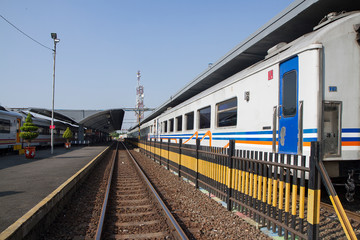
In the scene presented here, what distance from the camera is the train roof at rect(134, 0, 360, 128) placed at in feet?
24.7

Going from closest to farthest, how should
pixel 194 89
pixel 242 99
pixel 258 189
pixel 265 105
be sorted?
pixel 258 189, pixel 265 105, pixel 242 99, pixel 194 89

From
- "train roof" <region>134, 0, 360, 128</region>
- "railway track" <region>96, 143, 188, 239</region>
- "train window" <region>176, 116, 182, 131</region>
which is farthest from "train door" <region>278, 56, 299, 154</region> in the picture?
"train window" <region>176, 116, 182, 131</region>

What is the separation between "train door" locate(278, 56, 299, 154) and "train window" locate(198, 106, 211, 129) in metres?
4.07

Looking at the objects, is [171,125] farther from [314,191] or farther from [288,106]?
[314,191]

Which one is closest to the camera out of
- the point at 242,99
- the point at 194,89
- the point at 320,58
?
the point at 320,58

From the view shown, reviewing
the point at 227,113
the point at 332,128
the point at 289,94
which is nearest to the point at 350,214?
the point at 332,128

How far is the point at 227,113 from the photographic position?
8.29 m

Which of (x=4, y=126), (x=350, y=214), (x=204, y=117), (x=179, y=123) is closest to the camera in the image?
(x=350, y=214)

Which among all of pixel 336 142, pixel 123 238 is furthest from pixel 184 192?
pixel 336 142

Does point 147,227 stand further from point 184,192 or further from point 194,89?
point 194,89

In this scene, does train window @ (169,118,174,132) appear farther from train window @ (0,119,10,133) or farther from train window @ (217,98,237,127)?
train window @ (0,119,10,133)

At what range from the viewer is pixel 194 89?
1788 centimetres

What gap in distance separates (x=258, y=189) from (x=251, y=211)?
1.67 feet

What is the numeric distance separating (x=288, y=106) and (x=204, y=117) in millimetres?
4897
